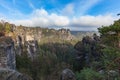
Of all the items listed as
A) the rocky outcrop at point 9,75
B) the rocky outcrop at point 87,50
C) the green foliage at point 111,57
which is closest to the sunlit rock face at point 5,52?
the rocky outcrop at point 87,50

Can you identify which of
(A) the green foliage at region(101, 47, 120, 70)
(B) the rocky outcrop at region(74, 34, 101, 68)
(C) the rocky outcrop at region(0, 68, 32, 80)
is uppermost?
(A) the green foliage at region(101, 47, 120, 70)

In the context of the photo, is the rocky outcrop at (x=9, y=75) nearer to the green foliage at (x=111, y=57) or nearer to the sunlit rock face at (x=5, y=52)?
the green foliage at (x=111, y=57)

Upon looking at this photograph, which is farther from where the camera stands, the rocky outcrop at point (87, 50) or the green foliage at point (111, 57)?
the rocky outcrop at point (87, 50)

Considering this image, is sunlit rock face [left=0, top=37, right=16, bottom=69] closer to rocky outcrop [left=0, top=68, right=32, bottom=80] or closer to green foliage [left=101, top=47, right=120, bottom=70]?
Answer: rocky outcrop [left=0, top=68, right=32, bottom=80]

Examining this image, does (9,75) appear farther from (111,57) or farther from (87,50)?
(87,50)

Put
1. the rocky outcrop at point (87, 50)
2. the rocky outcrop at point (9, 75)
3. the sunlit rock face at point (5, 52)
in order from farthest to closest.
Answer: the rocky outcrop at point (87, 50) → the sunlit rock face at point (5, 52) → the rocky outcrop at point (9, 75)

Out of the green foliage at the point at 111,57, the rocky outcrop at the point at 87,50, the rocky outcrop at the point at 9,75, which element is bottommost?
the rocky outcrop at the point at 87,50

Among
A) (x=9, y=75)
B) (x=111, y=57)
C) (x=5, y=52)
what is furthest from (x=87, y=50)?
(x=111, y=57)

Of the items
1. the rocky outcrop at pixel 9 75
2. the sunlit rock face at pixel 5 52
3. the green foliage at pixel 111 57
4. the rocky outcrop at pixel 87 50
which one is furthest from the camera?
the rocky outcrop at pixel 87 50

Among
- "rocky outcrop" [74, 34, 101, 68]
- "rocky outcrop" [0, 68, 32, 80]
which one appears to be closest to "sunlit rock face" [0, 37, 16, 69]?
"rocky outcrop" [74, 34, 101, 68]

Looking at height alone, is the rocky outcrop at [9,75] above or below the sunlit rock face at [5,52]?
above

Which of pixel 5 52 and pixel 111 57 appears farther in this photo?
pixel 5 52

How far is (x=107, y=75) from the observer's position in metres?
8.95

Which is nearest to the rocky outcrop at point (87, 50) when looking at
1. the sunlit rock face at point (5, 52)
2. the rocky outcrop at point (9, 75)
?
the sunlit rock face at point (5, 52)
